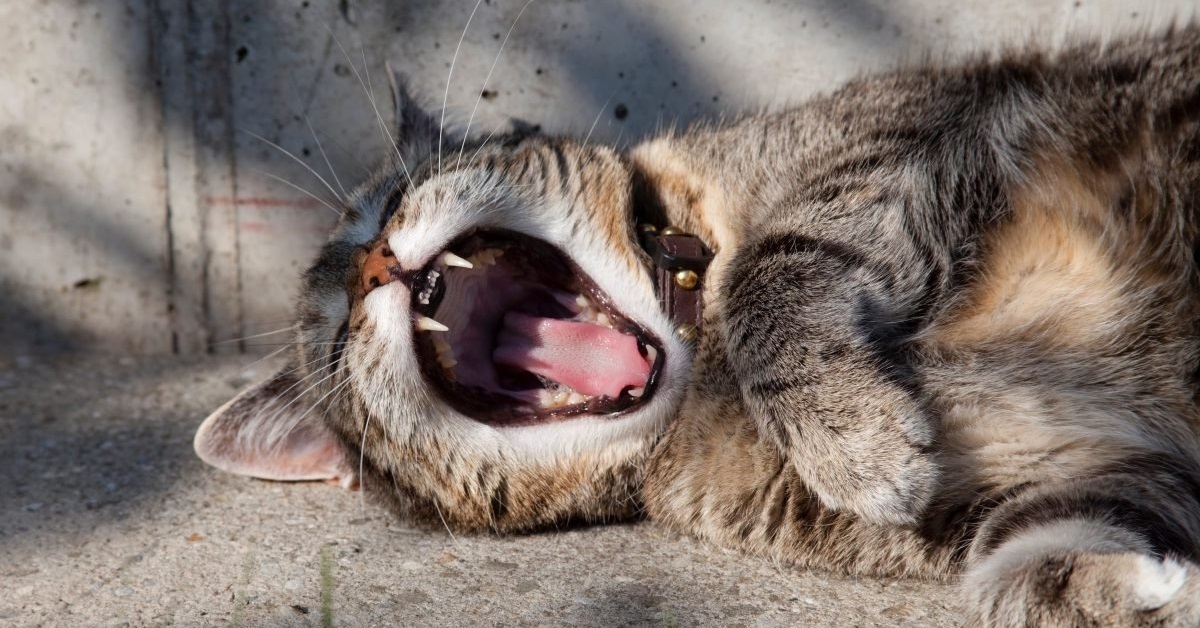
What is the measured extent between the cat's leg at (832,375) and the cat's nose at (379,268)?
0.75 meters

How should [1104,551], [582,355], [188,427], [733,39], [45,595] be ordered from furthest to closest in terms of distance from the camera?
[733,39], [188,427], [582,355], [45,595], [1104,551]

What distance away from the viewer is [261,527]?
102 inches

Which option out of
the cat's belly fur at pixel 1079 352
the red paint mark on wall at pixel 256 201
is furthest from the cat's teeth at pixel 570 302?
the red paint mark on wall at pixel 256 201

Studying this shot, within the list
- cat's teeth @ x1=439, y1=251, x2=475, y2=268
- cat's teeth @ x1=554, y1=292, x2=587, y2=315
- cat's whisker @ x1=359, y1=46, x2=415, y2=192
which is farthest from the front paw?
cat's whisker @ x1=359, y1=46, x2=415, y2=192

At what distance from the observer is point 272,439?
112 inches

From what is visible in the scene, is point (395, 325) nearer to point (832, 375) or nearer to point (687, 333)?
point (687, 333)

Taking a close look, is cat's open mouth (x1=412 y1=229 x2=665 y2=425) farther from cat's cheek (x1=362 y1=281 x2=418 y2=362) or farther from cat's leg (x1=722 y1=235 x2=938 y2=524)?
cat's leg (x1=722 y1=235 x2=938 y2=524)

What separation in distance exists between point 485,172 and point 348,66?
1.25 m

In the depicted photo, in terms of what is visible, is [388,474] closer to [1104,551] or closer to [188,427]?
[188,427]

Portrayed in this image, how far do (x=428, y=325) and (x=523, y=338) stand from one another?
0.95 ft

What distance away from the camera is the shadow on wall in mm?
3490

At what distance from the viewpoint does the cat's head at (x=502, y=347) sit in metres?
2.41

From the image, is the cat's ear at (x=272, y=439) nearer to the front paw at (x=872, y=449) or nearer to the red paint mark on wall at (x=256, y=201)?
the red paint mark on wall at (x=256, y=201)

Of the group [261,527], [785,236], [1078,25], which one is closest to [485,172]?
[785,236]
